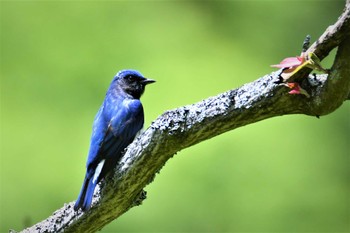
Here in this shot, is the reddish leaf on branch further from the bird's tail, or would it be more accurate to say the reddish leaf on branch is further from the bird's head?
the bird's head

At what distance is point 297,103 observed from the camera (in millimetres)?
2045

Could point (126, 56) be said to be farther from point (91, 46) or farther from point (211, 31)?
point (211, 31)

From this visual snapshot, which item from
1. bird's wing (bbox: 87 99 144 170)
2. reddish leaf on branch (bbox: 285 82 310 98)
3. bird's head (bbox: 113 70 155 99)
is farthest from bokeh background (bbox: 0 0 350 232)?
reddish leaf on branch (bbox: 285 82 310 98)

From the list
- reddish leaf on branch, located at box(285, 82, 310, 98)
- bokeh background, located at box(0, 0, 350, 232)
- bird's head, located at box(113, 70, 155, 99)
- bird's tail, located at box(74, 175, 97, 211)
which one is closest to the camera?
reddish leaf on branch, located at box(285, 82, 310, 98)

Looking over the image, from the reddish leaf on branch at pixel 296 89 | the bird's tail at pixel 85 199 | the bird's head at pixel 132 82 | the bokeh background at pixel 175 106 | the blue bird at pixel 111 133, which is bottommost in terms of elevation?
the reddish leaf on branch at pixel 296 89

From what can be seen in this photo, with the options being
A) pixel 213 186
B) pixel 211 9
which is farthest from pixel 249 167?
pixel 211 9

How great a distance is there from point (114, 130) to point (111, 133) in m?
0.02

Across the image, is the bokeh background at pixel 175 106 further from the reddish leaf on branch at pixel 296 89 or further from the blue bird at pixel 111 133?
the reddish leaf on branch at pixel 296 89

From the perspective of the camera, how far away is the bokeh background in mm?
4508

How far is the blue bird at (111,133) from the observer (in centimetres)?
246

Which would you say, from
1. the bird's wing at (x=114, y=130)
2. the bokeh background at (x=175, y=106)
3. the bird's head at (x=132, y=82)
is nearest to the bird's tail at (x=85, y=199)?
the bird's wing at (x=114, y=130)

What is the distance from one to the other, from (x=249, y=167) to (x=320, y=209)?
0.55 metres

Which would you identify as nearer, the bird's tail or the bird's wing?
the bird's tail

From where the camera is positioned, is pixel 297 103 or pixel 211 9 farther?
pixel 211 9
